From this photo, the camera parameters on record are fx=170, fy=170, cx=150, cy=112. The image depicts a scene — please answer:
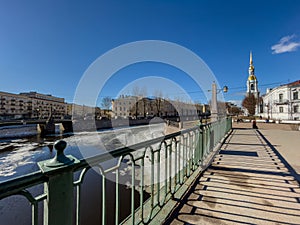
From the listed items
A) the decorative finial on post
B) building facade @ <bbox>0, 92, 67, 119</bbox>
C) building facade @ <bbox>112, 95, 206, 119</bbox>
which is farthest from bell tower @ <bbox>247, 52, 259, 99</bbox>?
building facade @ <bbox>0, 92, 67, 119</bbox>

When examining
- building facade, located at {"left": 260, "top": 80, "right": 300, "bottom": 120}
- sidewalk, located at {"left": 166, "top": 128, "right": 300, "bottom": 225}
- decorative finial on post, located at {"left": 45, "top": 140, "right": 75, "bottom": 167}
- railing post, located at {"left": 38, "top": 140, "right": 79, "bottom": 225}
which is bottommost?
sidewalk, located at {"left": 166, "top": 128, "right": 300, "bottom": 225}

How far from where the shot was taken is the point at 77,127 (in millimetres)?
37781

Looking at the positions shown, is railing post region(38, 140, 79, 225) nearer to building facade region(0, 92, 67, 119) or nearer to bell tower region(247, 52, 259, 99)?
bell tower region(247, 52, 259, 99)

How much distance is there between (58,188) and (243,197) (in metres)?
2.30

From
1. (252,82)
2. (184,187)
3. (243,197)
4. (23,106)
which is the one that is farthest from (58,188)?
(23,106)

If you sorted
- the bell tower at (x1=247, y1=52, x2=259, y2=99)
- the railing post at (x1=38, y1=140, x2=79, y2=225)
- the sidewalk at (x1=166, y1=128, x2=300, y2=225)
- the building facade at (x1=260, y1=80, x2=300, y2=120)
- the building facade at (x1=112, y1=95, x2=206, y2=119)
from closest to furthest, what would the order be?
the railing post at (x1=38, y1=140, x2=79, y2=225), the sidewalk at (x1=166, y1=128, x2=300, y2=225), the building facade at (x1=260, y1=80, x2=300, y2=120), the building facade at (x1=112, y1=95, x2=206, y2=119), the bell tower at (x1=247, y1=52, x2=259, y2=99)

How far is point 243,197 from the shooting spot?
224 centimetres

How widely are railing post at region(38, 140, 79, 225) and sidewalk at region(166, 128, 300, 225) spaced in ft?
4.06

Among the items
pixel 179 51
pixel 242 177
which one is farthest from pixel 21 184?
pixel 179 51

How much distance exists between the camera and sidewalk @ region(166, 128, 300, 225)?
1.81 metres

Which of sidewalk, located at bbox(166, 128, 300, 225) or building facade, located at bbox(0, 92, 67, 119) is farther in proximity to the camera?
building facade, located at bbox(0, 92, 67, 119)

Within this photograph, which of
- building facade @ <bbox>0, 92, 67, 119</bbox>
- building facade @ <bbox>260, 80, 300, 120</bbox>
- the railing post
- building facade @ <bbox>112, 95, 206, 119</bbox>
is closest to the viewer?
the railing post

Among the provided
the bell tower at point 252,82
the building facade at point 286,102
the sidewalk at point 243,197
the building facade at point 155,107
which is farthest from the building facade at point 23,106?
the sidewalk at point 243,197

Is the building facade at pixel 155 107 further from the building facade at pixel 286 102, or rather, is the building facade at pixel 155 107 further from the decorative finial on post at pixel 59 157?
the decorative finial on post at pixel 59 157
